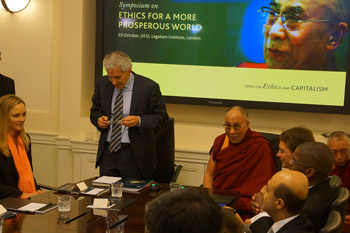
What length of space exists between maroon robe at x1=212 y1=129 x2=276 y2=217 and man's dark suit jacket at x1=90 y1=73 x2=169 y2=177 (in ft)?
1.72

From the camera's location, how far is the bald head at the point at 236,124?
12.7ft

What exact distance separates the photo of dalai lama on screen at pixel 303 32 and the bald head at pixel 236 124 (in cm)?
110

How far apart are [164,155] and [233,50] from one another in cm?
125

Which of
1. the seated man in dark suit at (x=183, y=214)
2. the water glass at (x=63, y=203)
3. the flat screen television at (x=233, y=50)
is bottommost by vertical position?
the water glass at (x=63, y=203)

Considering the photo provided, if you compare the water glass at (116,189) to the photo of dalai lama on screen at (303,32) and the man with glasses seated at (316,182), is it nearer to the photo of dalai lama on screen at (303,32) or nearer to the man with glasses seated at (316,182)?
the man with glasses seated at (316,182)

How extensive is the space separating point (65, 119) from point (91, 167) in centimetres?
59

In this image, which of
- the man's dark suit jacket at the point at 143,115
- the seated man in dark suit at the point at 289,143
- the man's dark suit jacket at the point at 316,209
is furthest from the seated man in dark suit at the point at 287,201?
the man's dark suit jacket at the point at 143,115

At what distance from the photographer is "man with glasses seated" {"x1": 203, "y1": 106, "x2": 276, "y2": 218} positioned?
380 centimetres

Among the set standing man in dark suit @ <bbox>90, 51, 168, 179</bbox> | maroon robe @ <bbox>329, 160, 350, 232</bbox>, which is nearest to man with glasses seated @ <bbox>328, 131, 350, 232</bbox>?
maroon robe @ <bbox>329, 160, 350, 232</bbox>

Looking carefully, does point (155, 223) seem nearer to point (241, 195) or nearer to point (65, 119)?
point (241, 195)

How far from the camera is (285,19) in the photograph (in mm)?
4727

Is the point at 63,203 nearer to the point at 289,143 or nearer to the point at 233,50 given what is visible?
the point at 289,143

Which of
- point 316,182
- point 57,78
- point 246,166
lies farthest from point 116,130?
point 57,78

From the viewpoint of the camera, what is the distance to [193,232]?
129 centimetres
